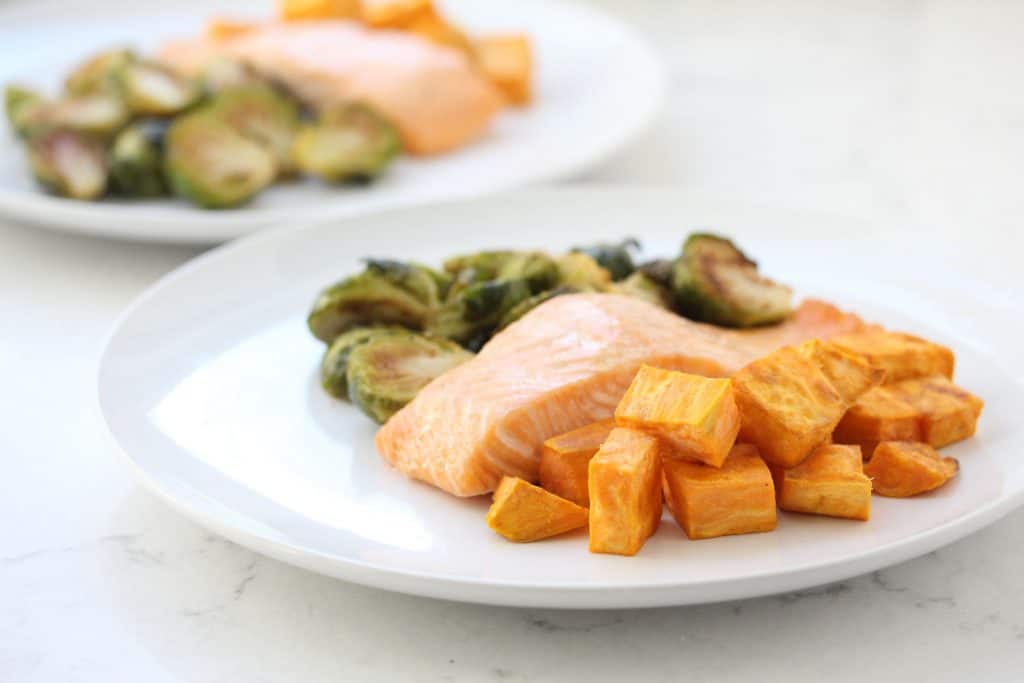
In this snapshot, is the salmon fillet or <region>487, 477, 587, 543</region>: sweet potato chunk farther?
the salmon fillet

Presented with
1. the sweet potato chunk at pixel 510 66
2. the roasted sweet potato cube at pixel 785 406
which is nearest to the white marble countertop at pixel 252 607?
the roasted sweet potato cube at pixel 785 406

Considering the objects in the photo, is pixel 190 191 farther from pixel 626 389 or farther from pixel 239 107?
pixel 626 389

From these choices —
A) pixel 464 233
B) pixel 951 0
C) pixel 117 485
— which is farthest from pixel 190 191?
pixel 951 0

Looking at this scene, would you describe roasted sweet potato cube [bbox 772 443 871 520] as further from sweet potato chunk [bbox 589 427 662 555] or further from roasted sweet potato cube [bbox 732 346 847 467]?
sweet potato chunk [bbox 589 427 662 555]

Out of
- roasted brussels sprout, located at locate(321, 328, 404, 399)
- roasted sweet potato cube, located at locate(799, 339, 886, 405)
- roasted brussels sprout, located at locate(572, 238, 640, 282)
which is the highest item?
roasted sweet potato cube, located at locate(799, 339, 886, 405)

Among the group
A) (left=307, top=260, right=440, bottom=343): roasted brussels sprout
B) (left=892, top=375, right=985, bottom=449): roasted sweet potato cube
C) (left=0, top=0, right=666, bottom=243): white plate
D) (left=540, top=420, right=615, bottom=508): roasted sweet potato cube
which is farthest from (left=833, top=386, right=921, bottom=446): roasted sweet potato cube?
(left=0, top=0, right=666, bottom=243): white plate

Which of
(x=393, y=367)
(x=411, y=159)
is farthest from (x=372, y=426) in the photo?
(x=411, y=159)

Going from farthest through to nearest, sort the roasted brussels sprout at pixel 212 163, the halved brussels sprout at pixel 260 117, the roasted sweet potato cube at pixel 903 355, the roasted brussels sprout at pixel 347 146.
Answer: the halved brussels sprout at pixel 260 117 → the roasted brussels sprout at pixel 347 146 → the roasted brussels sprout at pixel 212 163 → the roasted sweet potato cube at pixel 903 355

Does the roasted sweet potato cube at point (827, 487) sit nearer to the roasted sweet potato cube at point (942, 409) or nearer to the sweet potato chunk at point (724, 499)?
the sweet potato chunk at point (724, 499)
